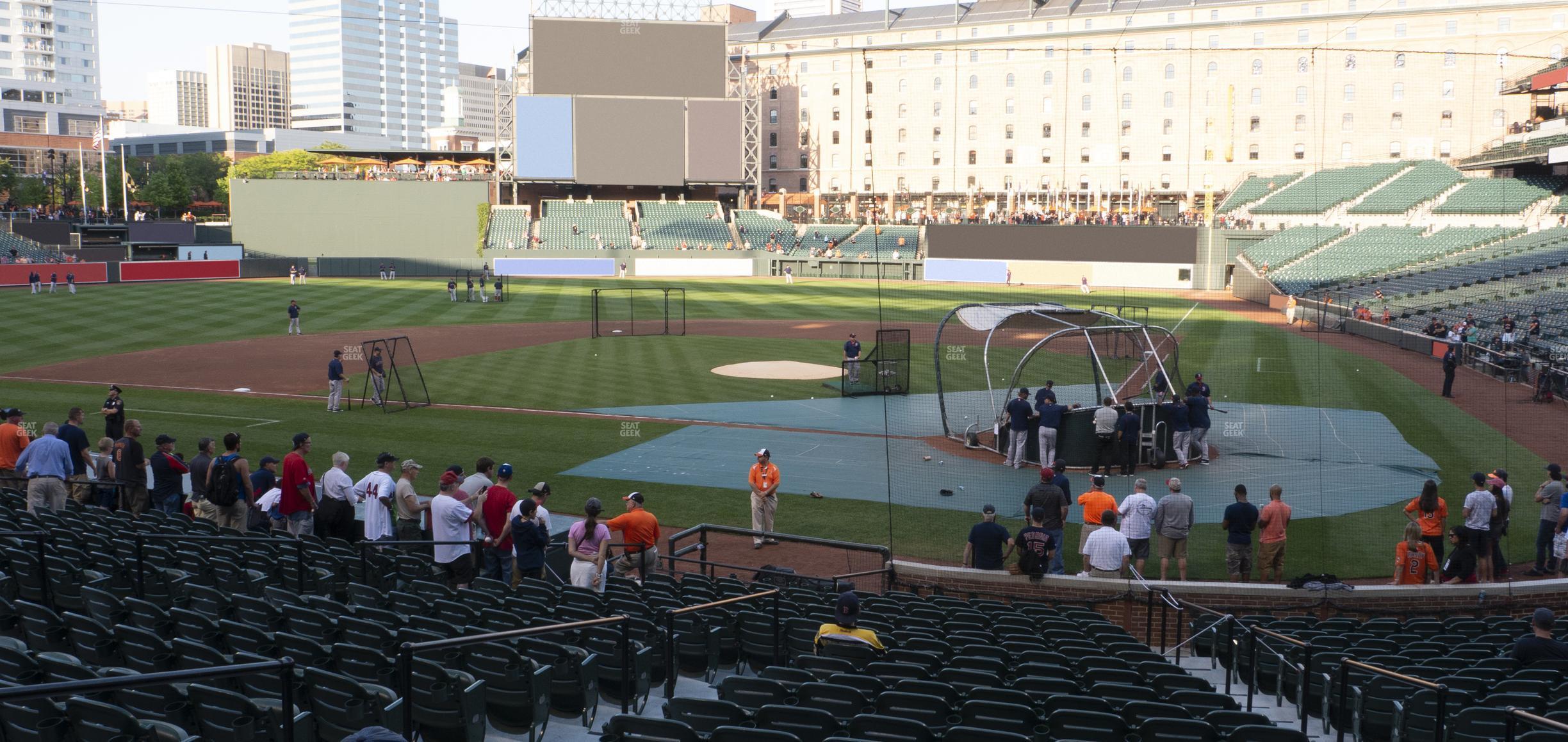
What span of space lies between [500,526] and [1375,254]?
54.8 meters

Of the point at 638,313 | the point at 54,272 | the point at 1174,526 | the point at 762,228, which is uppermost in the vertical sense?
the point at 762,228

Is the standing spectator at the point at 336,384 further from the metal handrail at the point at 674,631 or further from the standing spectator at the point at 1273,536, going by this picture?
the standing spectator at the point at 1273,536

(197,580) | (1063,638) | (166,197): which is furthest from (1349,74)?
(166,197)

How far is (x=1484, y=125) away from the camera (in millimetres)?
67375

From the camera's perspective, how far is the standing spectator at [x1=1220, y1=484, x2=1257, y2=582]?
15.2 metres

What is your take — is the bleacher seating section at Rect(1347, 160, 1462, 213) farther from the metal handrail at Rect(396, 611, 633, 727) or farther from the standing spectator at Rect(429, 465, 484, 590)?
the metal handrail at Rect(396, 611, 633, 727)

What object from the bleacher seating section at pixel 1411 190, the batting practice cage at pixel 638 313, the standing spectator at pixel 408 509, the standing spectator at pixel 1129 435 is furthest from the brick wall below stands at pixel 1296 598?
the bleacher seating section at pixel 1411 190

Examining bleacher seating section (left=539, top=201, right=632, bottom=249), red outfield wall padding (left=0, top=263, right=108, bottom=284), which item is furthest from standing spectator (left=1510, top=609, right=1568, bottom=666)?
bleacher seating section (left=539, top=201, right=632, bottom=249)

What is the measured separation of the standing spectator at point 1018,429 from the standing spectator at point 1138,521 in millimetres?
6178

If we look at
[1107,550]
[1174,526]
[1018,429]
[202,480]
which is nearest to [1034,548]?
[1107,550]

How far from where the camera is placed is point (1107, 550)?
556 inches

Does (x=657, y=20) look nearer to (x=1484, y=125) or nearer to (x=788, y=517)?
(x=1484, y=125)

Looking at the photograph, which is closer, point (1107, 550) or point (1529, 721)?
point (1529, 721)

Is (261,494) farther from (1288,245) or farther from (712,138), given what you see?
(712,138)
